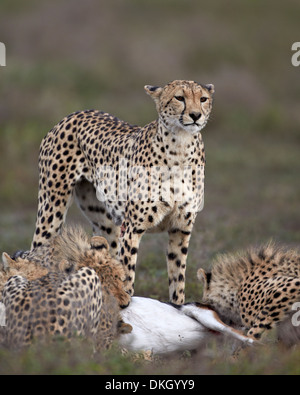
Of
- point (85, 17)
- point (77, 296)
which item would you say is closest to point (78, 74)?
point (85, 17)

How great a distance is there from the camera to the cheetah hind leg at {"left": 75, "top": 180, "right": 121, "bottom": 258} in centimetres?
576

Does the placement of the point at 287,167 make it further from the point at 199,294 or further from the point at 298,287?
the point at 298,287

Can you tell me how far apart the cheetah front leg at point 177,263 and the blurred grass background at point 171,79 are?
13.9 inches

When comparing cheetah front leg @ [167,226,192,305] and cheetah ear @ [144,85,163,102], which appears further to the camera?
cheetah front leg @ [167,226,192,305]

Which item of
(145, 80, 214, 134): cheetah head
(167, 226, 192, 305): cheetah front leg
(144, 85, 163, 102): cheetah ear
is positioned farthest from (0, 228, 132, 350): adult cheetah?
(144, 85, 163, 102): cheetah ear

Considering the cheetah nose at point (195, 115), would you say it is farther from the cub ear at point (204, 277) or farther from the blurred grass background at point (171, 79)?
the blurred grass background at point (171, 79)

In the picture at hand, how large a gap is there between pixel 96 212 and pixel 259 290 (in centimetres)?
175

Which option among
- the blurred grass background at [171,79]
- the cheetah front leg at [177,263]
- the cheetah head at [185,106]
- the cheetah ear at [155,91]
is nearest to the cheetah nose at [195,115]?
the cheetah head at [185,106]

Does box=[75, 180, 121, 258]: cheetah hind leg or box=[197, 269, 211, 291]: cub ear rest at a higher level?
box=[75, 180, 121, 258]: cheetah hind leg

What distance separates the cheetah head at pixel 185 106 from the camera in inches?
187

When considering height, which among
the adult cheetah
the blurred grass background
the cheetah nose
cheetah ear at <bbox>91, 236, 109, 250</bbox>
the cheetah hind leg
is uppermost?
the blurred grass background

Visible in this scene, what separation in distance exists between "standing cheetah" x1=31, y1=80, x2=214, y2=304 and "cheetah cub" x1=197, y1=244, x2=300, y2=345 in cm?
48

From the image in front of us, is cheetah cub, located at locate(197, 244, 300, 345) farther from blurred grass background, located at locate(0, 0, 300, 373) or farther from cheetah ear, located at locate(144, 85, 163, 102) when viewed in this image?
cheetah ear, located at locate(144, 85, 163, 102)

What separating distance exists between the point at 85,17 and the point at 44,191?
14.0m
